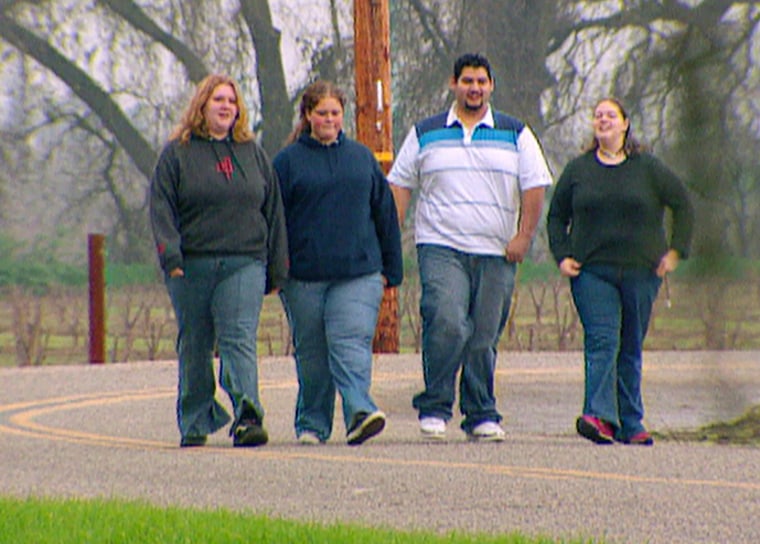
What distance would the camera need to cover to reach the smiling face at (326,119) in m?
9.28

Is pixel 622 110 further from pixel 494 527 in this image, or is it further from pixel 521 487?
pixel 494 527

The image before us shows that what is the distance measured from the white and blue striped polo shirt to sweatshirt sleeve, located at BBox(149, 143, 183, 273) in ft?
3.89

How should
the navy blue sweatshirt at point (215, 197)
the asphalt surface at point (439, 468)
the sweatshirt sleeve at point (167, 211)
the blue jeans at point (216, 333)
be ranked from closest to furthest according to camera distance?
the asphalt surface at point (439, 468) → the sweatshirt sleeve at point (167, 211) → the navy blue sweatshirt at point (215, 197) → the blue jeans at point (216, 333)

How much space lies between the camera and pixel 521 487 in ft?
24.6

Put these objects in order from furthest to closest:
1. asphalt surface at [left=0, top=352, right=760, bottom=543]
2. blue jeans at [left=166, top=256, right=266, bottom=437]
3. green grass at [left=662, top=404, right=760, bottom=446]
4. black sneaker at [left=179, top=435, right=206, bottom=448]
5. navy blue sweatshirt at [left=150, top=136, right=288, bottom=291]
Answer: green grass at [left=662, top=404, right=760, bottom=446]
black sneaker at [left=179, top=435, right=206, bottom=448]
blue jeans at [left=166, top=256, right=266, bottom=437]
navy blue sweatshirt at [left=150, top=136, right=288, bottom=291]
asphalt surface at [left=0, top=352, right=760, bottom=543]

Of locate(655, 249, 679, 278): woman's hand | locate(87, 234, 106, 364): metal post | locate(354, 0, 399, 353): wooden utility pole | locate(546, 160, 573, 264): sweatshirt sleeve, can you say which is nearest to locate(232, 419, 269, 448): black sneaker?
locate(546, 160, 573, 264): sweatshirt sleeve

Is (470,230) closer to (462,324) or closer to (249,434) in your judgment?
(462,324)

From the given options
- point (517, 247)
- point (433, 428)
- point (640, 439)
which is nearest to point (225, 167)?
point (517, 247)

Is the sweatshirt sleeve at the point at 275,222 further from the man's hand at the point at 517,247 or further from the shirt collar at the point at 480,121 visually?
the man's hand at the point at 517,247

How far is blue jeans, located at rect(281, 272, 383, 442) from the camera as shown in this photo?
30.8 feet

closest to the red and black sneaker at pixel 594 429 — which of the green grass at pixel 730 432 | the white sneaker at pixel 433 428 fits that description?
the green grass at pixel 730 432

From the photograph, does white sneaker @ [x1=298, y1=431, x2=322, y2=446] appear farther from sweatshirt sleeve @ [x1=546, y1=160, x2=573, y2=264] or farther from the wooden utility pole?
the wooden utility pole

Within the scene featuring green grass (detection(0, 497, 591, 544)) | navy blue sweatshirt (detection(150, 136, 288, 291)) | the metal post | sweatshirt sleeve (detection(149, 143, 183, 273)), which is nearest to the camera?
green grass (detection(0, 497, 591, 544))

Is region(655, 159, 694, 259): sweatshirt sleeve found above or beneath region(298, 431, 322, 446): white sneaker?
above
